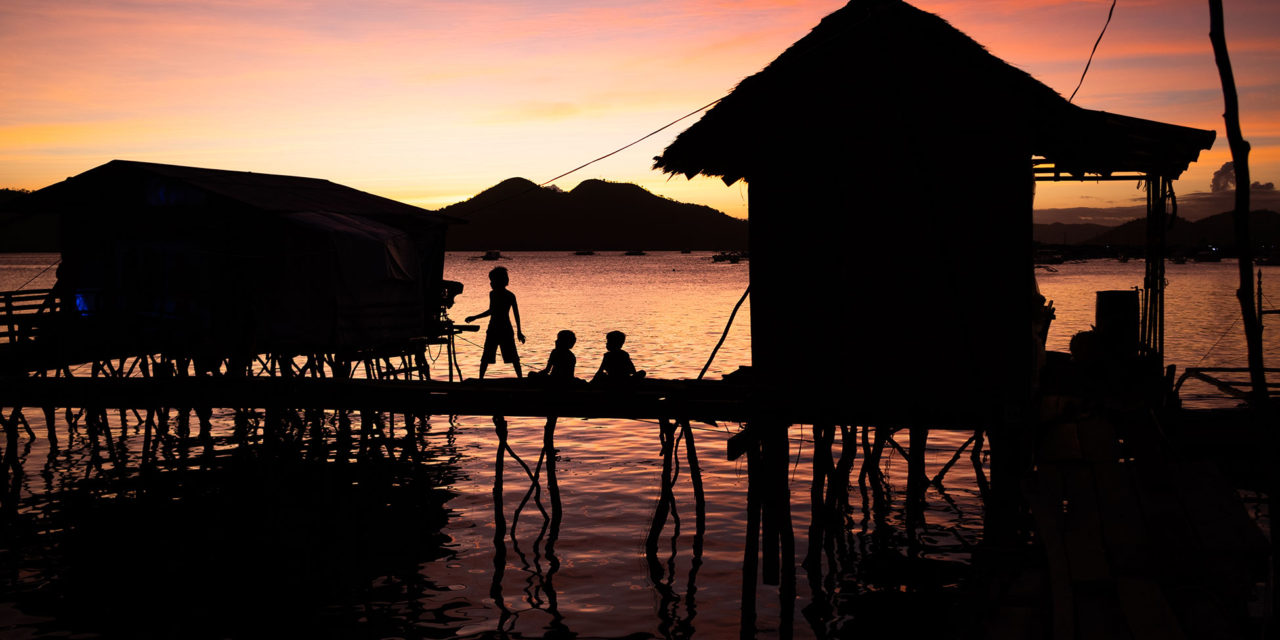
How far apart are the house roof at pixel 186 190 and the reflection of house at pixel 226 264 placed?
3 centimetres

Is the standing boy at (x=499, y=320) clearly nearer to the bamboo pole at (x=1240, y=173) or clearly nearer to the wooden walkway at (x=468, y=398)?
the wooden walkway at (x=468, y=398)

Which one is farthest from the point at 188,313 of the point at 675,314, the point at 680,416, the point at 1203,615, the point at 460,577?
the point at 675,314

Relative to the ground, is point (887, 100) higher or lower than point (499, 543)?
higher

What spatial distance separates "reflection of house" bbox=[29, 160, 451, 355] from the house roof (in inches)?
1.3

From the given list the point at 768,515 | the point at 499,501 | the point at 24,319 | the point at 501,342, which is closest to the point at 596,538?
the point at 499,501

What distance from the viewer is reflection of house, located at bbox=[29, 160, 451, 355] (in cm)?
1778

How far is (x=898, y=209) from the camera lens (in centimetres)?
968

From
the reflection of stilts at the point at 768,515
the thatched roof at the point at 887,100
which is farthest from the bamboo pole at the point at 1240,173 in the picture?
the reflection of stilts at the point at 768,515

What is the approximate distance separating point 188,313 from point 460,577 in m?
9.36

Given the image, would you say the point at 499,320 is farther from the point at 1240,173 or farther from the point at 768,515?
the point at 1240,173

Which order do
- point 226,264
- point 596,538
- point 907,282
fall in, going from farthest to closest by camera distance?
1. point 226,264
2. point 596,538
3. point 907,282

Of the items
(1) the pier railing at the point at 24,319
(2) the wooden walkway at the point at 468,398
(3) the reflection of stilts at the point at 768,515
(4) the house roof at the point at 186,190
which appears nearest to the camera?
(2) the wooden walkway at the point at 468,398

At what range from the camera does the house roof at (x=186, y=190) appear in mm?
18219

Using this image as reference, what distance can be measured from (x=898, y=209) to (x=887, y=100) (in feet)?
3.60
